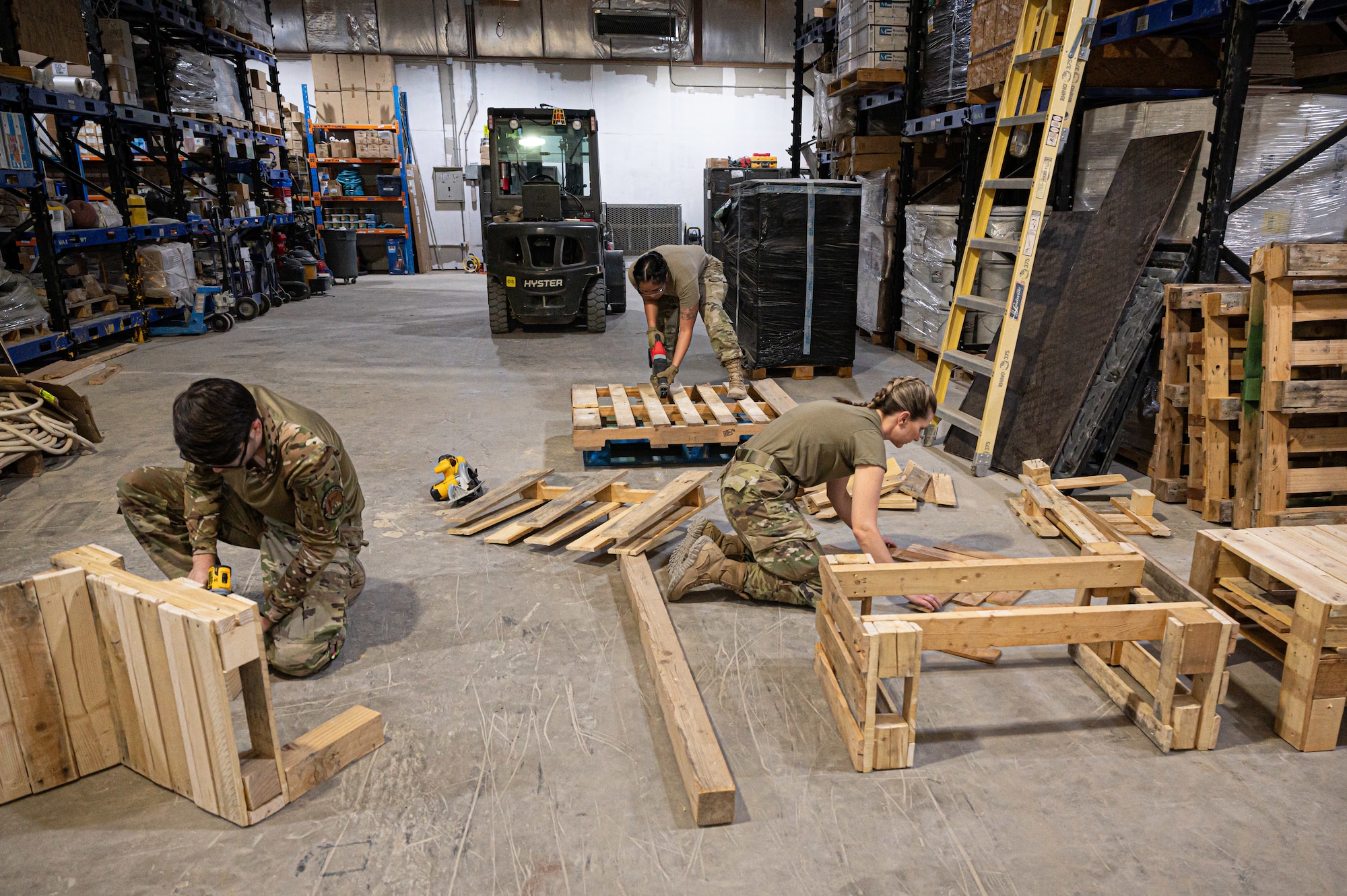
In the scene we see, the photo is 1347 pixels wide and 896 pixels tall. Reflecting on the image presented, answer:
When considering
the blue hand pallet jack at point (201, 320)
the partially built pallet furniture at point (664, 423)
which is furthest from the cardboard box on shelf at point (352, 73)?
the partially built pallet furniture at point (664, 423)

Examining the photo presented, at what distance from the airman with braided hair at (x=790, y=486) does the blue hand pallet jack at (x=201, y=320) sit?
969 cm

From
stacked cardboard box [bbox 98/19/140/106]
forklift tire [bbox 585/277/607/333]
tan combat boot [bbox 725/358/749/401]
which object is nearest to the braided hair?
tan combat boot [bbox 725/358/749/401]

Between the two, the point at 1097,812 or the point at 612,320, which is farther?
the point at 612,320

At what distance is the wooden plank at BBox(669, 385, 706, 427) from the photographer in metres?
5.91

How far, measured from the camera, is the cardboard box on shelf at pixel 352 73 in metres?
18.4

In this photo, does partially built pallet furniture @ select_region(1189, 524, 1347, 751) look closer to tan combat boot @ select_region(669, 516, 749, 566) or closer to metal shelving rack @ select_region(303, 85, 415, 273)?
tan combat boot @ select_region(669, 516, 749, 566)

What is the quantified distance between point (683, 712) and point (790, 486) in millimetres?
1345

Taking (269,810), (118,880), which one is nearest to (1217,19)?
(269,810)

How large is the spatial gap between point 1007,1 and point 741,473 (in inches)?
206

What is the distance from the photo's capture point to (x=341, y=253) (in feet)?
57.6

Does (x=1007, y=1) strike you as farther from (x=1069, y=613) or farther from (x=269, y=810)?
(x=269, y=810)

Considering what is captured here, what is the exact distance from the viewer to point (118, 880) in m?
2.34

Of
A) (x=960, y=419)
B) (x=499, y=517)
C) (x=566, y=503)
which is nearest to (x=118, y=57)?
(x=499, y=517)

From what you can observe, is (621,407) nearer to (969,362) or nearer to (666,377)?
(666,377)
